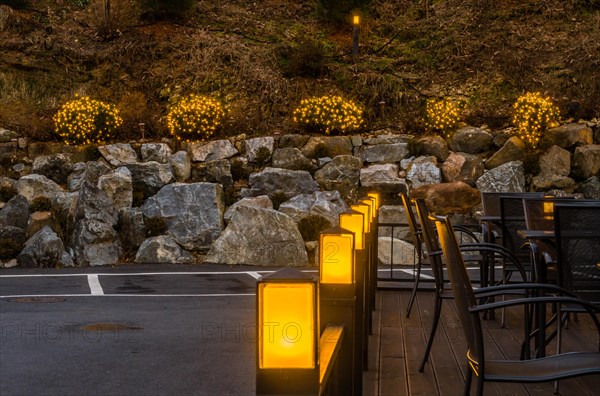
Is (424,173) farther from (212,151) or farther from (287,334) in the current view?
(287,334)

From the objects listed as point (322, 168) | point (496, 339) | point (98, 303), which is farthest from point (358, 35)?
point (496, 339)

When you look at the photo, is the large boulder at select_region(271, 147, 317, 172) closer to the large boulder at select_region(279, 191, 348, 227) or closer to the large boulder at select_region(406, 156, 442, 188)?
the large boulder at select_region(279, 191, 348, 227)

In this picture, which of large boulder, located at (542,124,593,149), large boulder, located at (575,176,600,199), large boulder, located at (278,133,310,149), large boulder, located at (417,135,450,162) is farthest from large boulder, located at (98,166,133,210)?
large boulder, located at (575,176,600,199)

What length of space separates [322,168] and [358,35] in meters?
6.09

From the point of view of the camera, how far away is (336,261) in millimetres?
3357

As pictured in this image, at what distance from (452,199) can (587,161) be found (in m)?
2.84

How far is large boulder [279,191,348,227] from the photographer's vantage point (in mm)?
15672

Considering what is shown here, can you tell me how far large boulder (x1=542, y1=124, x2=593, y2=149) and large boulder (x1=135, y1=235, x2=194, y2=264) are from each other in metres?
7.72

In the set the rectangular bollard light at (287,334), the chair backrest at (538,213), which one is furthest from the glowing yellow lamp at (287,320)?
the chair backrest at (538,213)

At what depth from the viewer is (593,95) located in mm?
18141

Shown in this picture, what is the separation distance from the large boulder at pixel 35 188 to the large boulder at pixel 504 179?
8.40 m

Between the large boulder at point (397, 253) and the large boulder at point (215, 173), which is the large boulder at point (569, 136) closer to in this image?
the large boulder at point (397, 253)

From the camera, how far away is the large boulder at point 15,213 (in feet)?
50.4

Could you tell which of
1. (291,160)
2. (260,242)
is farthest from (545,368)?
(291,160)
